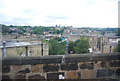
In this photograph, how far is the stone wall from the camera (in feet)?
7.64

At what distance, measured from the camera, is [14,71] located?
2.33 metres

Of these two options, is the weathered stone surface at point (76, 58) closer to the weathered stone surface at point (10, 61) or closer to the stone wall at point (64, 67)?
the stone wall at point (64, 67)

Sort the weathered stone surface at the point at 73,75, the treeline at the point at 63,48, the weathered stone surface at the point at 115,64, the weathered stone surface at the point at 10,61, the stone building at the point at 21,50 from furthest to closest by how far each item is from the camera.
A: the treeline at the point at 63,48 → the stone building at the point at 21,50 → the weathered stone surface at the point at 115,64 → the weathered stone surface at the point at 73,75 → the weathered stone surface at the point at 10,61

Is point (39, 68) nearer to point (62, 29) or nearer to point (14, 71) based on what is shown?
point (14, 71)

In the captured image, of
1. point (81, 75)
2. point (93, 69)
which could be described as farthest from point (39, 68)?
point (93, 69)

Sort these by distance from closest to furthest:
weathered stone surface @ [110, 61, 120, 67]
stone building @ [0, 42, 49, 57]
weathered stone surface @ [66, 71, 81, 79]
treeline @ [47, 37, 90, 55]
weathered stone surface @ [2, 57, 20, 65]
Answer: weathered stone surface @ [2, 57, 20, 65], weathered stone surface @ [66, 71, 81, 79], weathered stone surface @ [110, 61, 120, 67], stone building @ [0, 42, 49, 57], treeline @ [47, 37, 90, 55]

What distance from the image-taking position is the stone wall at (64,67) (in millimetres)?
2328

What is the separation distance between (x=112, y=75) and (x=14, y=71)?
180 centimetres

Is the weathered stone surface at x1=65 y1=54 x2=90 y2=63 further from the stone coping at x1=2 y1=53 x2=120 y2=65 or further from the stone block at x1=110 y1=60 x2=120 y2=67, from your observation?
the stone block at x1=110 y1=60 x2=120 y2=67

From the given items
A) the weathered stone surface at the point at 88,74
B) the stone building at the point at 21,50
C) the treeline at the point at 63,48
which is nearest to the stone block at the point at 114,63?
the weathered stone surface at the point at 88,74

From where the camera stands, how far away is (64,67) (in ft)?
8.08

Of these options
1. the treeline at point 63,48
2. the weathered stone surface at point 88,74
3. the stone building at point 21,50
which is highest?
the weathered stone surface at point 88,74

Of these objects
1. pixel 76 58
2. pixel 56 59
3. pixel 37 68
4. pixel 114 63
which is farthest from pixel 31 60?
pixel 114 63

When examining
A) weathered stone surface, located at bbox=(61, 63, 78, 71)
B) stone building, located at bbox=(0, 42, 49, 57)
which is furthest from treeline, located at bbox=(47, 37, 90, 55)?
weathered stone surface, located at bbox=(61, 63, 78, 71)
